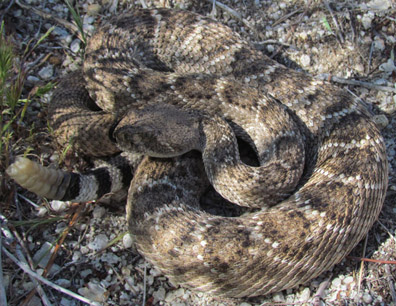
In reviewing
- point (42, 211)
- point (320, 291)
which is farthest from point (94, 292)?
point (320, 291)

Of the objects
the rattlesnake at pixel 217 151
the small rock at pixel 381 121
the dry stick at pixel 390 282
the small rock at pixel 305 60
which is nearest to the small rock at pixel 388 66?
the small rock at pixel 381 121

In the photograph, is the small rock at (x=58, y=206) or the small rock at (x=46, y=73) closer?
the small rock at (x=58, y=206)

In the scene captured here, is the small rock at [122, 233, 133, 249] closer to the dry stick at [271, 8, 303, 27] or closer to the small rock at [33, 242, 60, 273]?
the small rock at [33, 242, 60, 273]

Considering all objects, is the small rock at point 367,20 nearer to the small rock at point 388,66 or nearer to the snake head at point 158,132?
the small rock at point 388,66

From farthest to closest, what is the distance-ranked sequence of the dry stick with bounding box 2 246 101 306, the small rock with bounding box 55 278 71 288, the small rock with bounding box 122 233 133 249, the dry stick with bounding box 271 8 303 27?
the dry stick with bounding box 271 8 303 27, the small rock with bounding box 122 233 133 249, the small rock with bounding box 55 278 71 288, the dry stick with bounding box 2 246 101 306

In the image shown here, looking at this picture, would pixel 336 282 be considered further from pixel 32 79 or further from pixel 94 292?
pixel 32 79

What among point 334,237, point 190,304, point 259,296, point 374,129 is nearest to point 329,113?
point 374,129

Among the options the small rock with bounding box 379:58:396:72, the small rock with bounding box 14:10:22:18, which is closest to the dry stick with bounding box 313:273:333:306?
the small rock with bounding box 379:58:396:72
